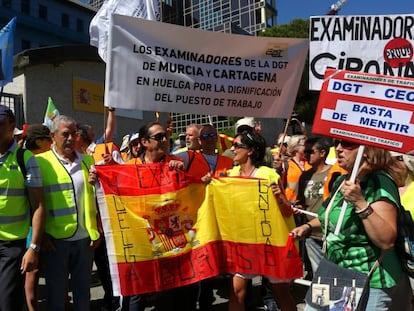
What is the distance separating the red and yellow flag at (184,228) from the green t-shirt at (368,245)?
45.2 inches

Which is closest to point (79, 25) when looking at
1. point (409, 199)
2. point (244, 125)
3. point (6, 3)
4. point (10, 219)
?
point (6, 3)

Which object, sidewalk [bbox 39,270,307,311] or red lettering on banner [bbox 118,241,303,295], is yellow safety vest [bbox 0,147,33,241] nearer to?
red lettering on banner [bbox 118,241,303,295]

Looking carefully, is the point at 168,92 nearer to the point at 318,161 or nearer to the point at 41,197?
the point at 41,197

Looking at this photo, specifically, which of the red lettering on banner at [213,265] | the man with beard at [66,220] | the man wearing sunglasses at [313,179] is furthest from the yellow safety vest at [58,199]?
the man wearing sunglasses at [313,179]

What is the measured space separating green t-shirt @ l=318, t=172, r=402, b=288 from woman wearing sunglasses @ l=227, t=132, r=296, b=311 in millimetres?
1194

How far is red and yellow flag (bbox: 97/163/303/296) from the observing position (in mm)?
3811

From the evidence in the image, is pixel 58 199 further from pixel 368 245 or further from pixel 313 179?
pixel 313 179

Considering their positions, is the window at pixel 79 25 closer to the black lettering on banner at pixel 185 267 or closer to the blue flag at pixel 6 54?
the blue flag at pixel 6 54

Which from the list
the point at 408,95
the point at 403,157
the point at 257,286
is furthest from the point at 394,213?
the point at 257,286

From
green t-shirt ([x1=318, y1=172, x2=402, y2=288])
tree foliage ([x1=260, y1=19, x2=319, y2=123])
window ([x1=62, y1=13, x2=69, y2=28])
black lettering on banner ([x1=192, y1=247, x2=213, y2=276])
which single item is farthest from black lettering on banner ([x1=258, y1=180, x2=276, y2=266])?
window ([x1=62, y1=13, x2=69, y2=28])

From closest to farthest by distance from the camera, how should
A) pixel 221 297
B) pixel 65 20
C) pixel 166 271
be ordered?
pixel 166 271, pixel 221 297, pixel 65 20

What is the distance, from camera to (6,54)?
520cm

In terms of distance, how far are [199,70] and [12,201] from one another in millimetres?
2010

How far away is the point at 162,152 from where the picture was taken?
13.6 ft
